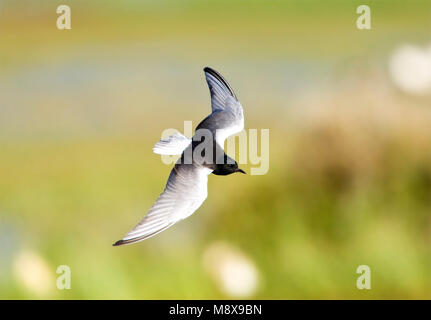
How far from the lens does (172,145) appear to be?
285 centimetres

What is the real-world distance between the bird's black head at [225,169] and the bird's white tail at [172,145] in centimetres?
18

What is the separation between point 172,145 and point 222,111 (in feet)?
1.20

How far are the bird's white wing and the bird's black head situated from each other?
44mm

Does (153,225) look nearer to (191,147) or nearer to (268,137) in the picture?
(191,147)

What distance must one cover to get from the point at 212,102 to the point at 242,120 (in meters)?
0.21

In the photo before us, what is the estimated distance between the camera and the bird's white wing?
2.49 metres

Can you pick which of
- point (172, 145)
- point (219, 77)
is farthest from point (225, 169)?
point (219, 77)

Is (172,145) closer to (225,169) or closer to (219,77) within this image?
(225,169)

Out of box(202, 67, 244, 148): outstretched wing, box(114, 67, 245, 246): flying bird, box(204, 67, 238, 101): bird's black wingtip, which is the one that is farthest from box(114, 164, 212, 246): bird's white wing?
box(204, 67, 238, 101): bird's black wingtip

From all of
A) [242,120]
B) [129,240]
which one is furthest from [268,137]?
[129,240]

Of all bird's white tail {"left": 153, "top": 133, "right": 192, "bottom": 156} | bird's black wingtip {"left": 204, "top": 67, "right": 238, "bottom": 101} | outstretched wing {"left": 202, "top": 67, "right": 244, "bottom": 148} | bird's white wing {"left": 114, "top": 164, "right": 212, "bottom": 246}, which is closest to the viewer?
bird's white wing {"left": 114, "top": 164, "right": 212, "bottom": 246}

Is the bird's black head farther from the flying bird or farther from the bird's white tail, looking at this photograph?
the bird's white tail

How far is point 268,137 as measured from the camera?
3.09 m
